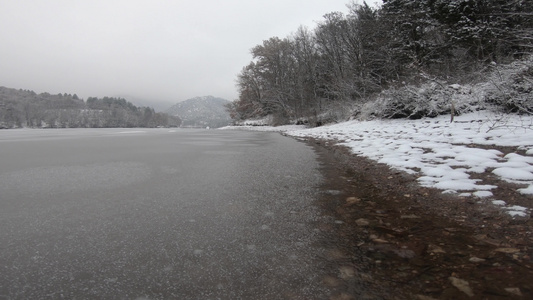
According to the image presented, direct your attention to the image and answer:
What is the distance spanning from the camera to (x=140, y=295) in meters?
1.96

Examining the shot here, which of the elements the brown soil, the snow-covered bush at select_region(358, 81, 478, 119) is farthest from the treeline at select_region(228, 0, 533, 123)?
the brown soil

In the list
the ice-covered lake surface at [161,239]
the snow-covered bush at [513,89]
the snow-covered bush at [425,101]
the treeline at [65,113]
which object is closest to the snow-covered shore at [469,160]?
the snow-covered bush at [513,89]

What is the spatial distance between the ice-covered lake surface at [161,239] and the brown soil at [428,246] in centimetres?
31

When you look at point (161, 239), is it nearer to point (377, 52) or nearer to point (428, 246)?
point (428, 246)

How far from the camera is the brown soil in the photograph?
1.93 meters

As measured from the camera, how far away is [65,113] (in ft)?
374

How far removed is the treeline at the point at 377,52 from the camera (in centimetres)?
1577

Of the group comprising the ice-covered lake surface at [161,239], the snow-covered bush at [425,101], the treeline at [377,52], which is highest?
the treeline at [377,52]

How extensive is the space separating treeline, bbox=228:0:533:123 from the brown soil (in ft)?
12.0

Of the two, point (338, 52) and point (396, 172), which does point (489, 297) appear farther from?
point (338, 52)

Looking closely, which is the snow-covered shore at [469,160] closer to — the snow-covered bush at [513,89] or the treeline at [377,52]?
the snow-covered bush at [513,89]

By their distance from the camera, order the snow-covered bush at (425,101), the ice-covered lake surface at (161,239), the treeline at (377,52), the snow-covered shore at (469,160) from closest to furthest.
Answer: the ice-covered lake surface at (161,239) → the snow-covered shore at (469,160) → the snow-covered bush at (425,101) → the treeline at (377,52)

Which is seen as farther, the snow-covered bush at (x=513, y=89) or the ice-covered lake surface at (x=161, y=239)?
the snow-covered bush at (x=513, y=89)

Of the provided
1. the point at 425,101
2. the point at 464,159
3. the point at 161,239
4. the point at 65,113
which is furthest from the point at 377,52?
the point at 65,113
